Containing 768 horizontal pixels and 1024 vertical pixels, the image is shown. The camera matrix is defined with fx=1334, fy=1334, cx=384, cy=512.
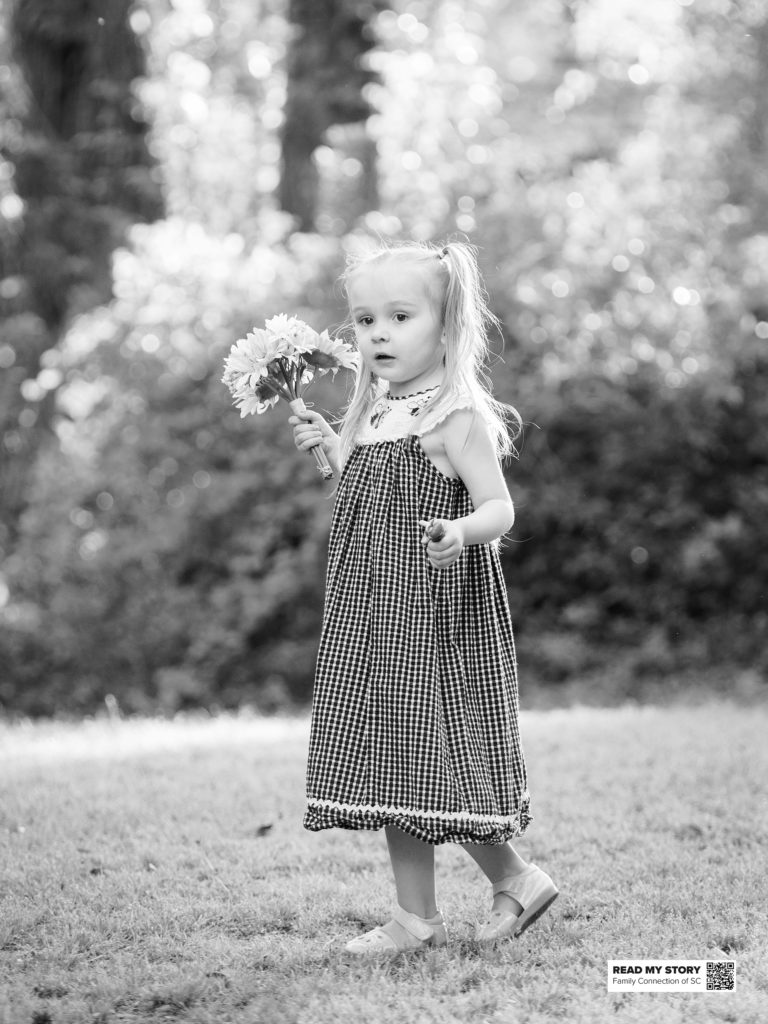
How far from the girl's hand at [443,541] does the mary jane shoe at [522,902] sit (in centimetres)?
87

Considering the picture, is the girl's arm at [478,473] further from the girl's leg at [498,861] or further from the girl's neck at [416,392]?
the girl's leg at [498,861]

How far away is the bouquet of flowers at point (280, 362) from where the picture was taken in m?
3.33

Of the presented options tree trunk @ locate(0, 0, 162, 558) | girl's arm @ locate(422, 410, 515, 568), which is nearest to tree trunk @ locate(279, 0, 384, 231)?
tree trunk @ locate(0, 0, 162, 558)

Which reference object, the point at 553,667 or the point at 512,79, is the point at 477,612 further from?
the point at 512,79

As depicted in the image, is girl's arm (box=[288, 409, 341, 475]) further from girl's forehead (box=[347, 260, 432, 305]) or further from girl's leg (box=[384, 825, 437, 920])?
girl's leg (box=[384, 825, 437, 920])

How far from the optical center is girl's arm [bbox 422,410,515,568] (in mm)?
3021

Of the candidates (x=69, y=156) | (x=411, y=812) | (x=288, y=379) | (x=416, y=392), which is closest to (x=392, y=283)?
(x=416, y=392)

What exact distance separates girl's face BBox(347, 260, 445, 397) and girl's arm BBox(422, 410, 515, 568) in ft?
0.63

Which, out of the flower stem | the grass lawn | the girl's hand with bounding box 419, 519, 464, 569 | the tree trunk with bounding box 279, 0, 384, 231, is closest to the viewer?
the grass lawn

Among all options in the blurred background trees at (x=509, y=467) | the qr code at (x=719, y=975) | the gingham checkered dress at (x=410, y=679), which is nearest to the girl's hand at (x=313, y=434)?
the gingham checkered dress at (x=410, y=679)

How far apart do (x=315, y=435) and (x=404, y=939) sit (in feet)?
4.01

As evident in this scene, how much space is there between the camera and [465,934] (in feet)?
10.7

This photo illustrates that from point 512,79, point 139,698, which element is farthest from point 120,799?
point 512,79

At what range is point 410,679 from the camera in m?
3.11
